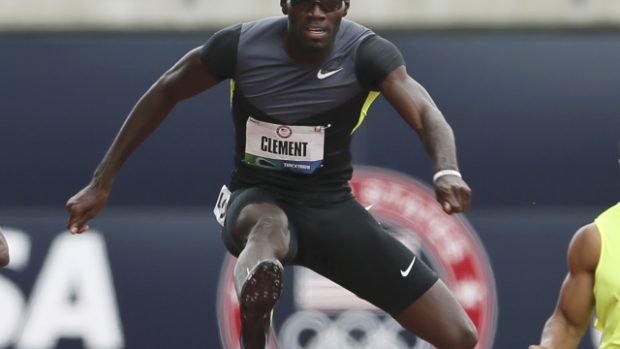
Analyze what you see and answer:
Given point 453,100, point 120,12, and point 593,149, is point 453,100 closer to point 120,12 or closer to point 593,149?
point 593,149

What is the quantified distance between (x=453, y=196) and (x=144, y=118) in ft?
5.30

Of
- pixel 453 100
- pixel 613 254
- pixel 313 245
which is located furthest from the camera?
pixel 453 100

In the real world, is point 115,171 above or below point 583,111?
above

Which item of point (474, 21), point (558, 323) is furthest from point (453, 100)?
point (558, 323)

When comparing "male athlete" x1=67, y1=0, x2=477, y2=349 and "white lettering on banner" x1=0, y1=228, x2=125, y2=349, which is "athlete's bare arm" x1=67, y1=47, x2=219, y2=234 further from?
"white lettering on banner" x1=0, y1=228, x2=125, y2=349

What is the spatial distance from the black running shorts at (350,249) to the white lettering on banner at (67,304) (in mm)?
3249

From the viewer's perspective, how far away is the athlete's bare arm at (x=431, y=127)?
7.16m

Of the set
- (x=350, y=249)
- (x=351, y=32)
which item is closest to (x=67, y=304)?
(x=350, y=249)

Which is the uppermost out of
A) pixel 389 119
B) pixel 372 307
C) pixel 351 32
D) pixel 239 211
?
pixel 351 32

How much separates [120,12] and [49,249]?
147 cm

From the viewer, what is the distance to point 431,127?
25.0 ft

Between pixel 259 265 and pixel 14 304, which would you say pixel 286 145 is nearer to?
pixel 259 265

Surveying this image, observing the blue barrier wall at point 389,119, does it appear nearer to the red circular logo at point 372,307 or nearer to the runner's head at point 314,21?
the red circular logo at point 372,307

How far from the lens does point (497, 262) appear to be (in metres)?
11.0
